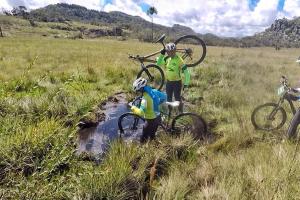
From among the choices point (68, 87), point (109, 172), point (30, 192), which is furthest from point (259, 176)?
point (68, 87)

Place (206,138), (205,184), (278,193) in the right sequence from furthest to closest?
(206,138) < (205,184) < (278,193)

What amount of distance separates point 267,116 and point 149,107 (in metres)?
3.31

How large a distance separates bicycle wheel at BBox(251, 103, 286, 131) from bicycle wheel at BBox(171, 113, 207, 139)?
67.7 inches

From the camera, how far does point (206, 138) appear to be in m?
8.57

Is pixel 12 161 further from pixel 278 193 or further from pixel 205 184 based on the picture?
pixel 278 193

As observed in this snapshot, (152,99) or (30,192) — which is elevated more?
(152,99)

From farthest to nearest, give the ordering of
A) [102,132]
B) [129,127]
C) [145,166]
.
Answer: [102,132] < [129,127] < [145,166]

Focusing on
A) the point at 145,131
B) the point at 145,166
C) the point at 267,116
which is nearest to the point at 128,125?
the point at 145,131

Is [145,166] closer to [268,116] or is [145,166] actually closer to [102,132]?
[102,132]

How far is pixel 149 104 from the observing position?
26.1 feet

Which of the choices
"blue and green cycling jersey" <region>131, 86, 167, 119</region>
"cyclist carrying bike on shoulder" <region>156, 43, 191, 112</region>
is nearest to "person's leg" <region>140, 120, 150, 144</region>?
"blue and green cycling jersey" <region>131, 86, 167, 119</region>

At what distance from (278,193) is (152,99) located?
3797mm

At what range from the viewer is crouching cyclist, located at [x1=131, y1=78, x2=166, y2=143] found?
7.72 meters

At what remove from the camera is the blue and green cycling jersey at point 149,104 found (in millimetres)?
7871
